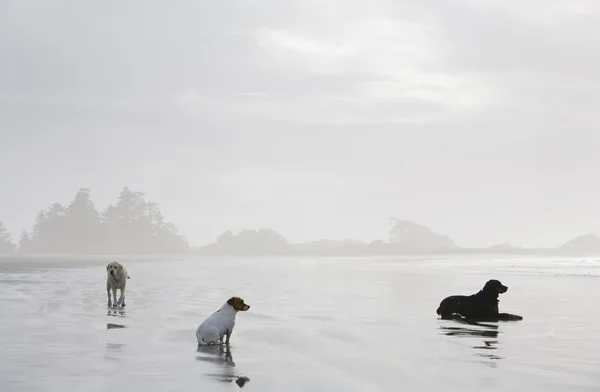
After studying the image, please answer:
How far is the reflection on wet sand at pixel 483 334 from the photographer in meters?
11.1

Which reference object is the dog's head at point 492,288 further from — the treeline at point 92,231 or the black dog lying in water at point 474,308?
the treeline at point 92,231

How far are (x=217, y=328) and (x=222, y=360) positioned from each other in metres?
1.43

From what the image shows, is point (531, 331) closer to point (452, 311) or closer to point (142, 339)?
point (452, 311)

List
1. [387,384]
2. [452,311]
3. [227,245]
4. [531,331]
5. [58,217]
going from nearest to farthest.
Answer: [387,384]
[531,331]
[452,311]
[58,217]
[227,245]

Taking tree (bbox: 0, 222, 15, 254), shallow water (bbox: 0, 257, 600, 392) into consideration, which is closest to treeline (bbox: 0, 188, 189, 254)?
tree (bbox: 0, 222, 15, 254)

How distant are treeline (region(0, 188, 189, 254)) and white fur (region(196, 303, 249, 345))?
138 meters

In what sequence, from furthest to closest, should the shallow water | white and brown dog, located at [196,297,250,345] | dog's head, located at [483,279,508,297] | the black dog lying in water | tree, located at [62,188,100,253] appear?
tree, located at [62,188,100,253] → dog's head, located at [483,279,508,297] → the black dog lying in water → white and brown dog, located at [196,297,250,345] → the shallow water

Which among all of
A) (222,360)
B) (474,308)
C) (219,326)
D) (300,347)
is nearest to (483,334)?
(474,308)

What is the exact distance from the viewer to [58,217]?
5768 inches

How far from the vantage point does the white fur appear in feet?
39.3

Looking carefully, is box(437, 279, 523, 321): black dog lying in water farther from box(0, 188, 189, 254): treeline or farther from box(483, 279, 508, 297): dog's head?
box(0, 188, 189, 254): treeline

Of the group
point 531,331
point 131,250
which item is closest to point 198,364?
point 531,331

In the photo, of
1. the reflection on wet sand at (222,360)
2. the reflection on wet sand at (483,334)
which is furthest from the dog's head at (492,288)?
the reflection on wet sand at (222,360)

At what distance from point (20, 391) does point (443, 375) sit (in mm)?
5359
